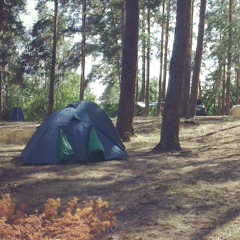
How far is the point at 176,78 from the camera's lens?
1134 cm

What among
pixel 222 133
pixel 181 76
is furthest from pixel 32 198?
pixel 222 133

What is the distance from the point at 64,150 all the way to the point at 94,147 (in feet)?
2.33

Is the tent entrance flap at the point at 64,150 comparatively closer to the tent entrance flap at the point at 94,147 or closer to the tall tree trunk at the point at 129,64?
the tent entrance flap at the point at 94,147

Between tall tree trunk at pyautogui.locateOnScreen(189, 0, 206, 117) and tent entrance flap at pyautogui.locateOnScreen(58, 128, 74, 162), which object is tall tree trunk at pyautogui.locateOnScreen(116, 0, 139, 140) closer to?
tent entrance flap at pyautogui.locateOnScreen(58, 128, 74, 162)

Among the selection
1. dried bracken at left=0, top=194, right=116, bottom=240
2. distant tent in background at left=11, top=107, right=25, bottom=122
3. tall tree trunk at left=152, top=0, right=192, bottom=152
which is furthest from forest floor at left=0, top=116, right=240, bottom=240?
distant tent in background at left=11, top=107, right=25, bottom=122

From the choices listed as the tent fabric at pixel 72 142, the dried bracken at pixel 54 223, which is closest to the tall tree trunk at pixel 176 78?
the tent fabric at pixel 72 142

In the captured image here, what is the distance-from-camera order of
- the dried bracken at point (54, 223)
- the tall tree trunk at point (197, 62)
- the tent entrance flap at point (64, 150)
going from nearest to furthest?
1. the dried bracken at point (54, 223)
2. the tent entrance flap at point (64, 150)
3. the tall tree trunk at point (197, 62)

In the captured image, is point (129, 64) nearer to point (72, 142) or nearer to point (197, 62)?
point (72, 142)

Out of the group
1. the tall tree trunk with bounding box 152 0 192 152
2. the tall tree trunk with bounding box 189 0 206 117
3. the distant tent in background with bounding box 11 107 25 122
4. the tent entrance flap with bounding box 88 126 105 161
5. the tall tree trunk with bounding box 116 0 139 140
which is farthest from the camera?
the distant tent in background with bounding box 11 107 25 122

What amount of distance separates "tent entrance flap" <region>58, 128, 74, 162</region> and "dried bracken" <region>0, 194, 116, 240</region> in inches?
162

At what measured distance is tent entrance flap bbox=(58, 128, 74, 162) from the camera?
32.9ft

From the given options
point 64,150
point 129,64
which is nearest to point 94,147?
point 64,150

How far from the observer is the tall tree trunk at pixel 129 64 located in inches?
528

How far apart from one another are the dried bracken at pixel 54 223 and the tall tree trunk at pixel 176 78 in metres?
5.87
